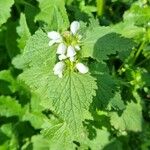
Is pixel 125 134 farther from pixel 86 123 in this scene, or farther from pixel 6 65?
pixel 6 65

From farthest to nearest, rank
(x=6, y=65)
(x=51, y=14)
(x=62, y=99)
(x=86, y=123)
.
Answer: (x=6, y=65), (x=51, y=14), (x=86, y=123), (x=62, y=99)

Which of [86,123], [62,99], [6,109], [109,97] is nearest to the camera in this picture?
[62,99]

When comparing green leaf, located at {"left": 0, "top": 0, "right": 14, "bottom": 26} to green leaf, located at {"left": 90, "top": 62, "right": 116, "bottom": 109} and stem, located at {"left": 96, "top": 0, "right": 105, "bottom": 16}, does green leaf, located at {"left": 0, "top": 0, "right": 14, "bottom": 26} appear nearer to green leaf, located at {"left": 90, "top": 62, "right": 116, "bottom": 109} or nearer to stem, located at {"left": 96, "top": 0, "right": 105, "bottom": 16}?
stem, located at {"left": 96, "top": 0, "right": 105, "bottom": 16}

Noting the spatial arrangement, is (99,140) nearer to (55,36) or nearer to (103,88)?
(103,88)

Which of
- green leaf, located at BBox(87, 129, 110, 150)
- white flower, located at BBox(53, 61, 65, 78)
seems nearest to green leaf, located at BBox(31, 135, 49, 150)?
green leaf, located at BBox(87, 129, 110, 150)

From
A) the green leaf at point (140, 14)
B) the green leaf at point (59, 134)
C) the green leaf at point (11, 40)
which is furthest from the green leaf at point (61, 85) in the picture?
the green leaf at point (11, 40)

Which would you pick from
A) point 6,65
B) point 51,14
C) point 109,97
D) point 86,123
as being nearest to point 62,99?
point 109,97

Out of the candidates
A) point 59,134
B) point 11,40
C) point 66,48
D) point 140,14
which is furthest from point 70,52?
point 11,40

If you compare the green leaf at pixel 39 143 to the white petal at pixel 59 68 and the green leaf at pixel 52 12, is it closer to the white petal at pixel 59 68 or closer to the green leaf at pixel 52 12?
the green leaf at pixel 52 12
